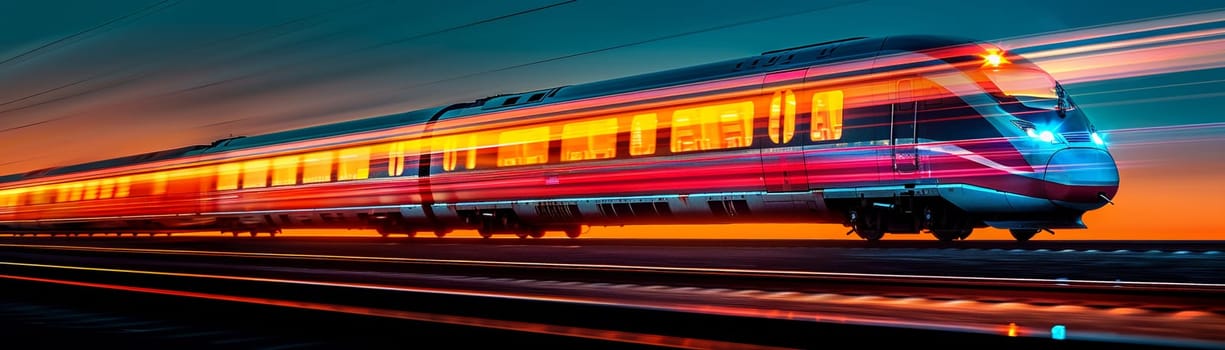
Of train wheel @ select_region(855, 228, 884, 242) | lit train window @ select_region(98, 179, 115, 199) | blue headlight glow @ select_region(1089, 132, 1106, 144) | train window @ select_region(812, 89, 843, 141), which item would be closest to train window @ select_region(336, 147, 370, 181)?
train window @ select_region(812, 89, 843, 141)

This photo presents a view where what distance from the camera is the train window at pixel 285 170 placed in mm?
27219

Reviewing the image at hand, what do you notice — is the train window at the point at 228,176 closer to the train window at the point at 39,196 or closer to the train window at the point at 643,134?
the train window at the point at 643,134

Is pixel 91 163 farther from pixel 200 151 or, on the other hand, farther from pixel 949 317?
pixel 949 317

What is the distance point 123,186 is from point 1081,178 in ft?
109

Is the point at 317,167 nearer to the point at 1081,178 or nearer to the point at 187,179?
the point at 187,179

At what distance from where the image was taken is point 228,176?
1209 inches

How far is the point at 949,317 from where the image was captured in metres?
6.23

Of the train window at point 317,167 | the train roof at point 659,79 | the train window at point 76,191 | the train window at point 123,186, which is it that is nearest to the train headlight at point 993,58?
the train roof at point 659,79

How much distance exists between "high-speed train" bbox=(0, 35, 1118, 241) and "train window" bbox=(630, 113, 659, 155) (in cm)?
2

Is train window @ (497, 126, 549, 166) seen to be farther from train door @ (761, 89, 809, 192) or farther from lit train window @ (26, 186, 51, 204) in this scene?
lit train window @ (26, 186, 51, 204)

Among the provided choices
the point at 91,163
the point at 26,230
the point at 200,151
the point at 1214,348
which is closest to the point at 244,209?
the point at 200,151

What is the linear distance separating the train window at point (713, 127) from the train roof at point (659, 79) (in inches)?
24.8

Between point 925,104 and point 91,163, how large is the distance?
36.5m

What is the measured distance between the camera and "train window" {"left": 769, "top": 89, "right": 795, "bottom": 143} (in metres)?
15.9
